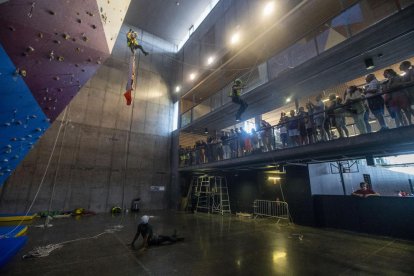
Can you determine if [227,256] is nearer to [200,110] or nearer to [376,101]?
[376,101]

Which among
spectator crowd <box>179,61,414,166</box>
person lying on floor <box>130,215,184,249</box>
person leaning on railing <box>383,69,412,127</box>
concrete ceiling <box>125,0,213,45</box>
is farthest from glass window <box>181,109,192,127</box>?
person leaning on railing <box>383,69,412,127</box>

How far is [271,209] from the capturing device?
33.2 feet

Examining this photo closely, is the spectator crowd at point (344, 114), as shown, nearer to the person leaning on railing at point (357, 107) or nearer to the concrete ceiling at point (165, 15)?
the person leaning on railing at point (357, 107)

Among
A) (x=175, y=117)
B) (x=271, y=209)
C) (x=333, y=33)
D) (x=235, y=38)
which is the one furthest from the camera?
(x=175, y=117)

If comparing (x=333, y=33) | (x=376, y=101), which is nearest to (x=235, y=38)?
(x=333, y=33)

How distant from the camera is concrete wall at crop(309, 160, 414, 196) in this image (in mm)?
8812

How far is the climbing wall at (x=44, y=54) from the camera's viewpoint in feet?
7.47

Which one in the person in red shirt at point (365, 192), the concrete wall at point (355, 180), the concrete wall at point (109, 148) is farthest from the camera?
the concrete wall at point (109, 148)

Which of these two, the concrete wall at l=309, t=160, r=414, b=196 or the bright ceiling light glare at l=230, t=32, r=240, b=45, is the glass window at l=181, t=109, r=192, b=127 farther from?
the concrete wall at l=309, t=160, r=414, b=196

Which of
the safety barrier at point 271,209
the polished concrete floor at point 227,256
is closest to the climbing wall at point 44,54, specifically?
the polished concrete floor at point 227,256

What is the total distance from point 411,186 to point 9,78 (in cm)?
1573

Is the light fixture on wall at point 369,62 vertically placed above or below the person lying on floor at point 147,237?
above

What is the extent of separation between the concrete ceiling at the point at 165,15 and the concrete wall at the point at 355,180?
14520mm

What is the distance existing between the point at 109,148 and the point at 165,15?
1137cm
